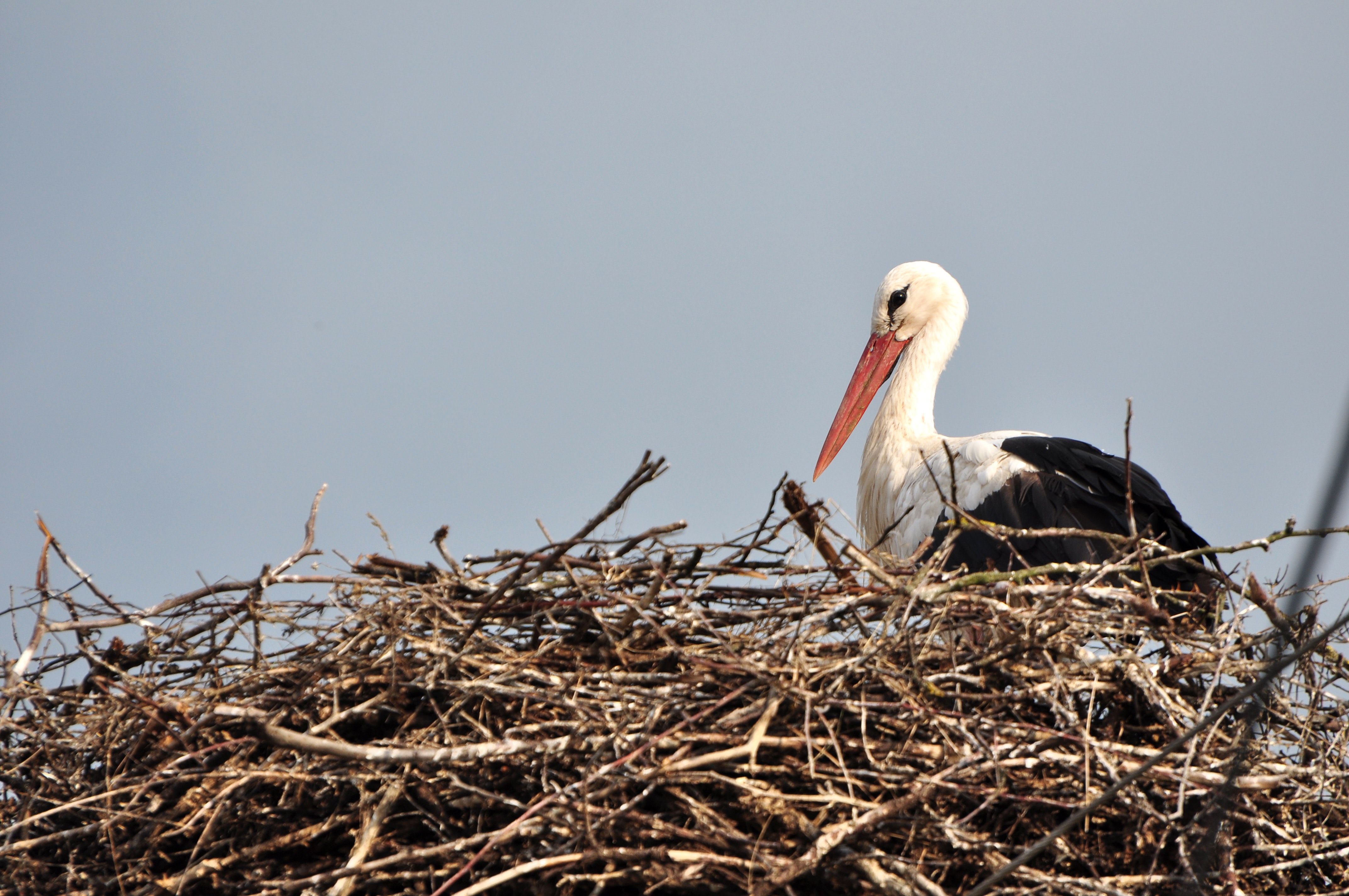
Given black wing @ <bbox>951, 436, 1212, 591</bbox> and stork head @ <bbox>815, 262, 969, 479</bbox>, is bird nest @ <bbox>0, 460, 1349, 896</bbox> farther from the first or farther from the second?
stork head @ <bbox>815, 262, 969, 479</bbox>

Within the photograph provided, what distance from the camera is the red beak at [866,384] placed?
16.4 feet

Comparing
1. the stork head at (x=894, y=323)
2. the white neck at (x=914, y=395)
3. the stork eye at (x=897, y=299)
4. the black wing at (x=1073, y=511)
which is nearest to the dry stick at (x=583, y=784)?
the black wing at (x=1073, y=511)

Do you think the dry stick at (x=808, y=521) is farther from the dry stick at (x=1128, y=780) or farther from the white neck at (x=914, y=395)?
the white neck at (x=914, y=395)

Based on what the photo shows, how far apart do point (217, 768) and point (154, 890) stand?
0.28 m

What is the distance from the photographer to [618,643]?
2590 mm

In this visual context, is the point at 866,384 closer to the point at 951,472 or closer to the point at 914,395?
the point at 914,395

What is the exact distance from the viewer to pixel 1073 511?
357 cm

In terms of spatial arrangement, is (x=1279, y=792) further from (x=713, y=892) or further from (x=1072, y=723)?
(x=713, y=892)

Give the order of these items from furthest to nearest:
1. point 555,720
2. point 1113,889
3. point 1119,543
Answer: point 1119,543, point 555,720, point 1113,889

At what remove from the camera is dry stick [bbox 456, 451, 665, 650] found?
2348 millimetres

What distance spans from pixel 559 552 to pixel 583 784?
1.52 feet

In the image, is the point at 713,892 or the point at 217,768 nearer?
the point at 713,892

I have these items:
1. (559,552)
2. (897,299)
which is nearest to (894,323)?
(897,299)

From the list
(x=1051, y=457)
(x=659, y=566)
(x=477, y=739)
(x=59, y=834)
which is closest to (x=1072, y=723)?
(x=659, y=566)
